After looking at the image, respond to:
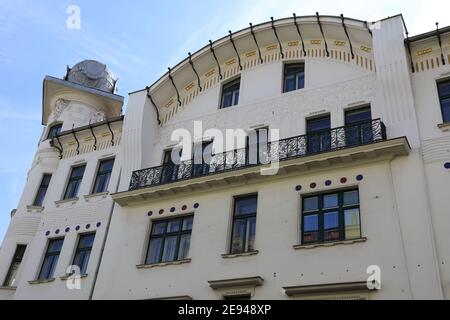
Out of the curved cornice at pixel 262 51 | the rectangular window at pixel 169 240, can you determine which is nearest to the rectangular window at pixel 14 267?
the rectangular window at pixel 169 240

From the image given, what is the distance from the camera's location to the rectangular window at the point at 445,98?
50.0 ft

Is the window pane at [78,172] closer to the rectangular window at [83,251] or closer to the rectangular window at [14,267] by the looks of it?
the rectangular window at [83,251]

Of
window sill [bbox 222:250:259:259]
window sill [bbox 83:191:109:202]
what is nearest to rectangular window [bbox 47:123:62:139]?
window sill [bbox 83:191:109:202]

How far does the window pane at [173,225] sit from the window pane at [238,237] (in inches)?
86.7

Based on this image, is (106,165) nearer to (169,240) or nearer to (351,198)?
(169,240)

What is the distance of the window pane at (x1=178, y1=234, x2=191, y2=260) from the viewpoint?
16.5m

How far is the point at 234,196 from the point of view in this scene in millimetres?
16859

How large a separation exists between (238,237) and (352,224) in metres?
3.67

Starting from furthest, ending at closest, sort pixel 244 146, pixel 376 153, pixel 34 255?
pixel 34 255 < pixel 244 146 < pixel 376 153

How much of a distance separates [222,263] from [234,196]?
2440 mm
